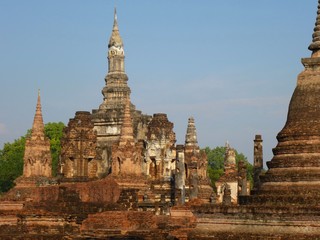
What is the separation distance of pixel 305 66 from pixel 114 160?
21193 millimetres

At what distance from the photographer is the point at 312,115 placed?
65.4ft

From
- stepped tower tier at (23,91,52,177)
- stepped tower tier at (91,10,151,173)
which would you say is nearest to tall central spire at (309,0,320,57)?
stepped tower tier at (23,91,52,177)

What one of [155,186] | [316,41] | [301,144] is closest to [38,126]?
[155,186]

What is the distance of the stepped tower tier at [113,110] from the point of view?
46.3 m

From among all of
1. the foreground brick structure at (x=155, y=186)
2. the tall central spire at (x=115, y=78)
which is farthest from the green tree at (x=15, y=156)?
the foreground brick structure at (x=155, y=186)

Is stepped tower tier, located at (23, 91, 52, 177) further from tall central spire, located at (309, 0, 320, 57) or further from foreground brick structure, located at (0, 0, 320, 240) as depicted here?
tall central spire, located at (309, 0, 320, 57)

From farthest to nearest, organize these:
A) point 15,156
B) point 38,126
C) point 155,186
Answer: point 15,156 < point 155,186 < point 38,126

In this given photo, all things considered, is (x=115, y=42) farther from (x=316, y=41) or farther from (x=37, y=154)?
(x=316, y=41)

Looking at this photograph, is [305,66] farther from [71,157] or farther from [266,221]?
[71,157]

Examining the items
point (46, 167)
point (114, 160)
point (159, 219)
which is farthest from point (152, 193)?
point (159, 219)

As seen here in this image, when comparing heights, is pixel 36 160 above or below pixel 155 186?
above

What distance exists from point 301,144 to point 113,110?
28050mm

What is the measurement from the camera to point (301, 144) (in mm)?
19672

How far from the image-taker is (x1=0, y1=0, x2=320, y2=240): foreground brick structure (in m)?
18.7
